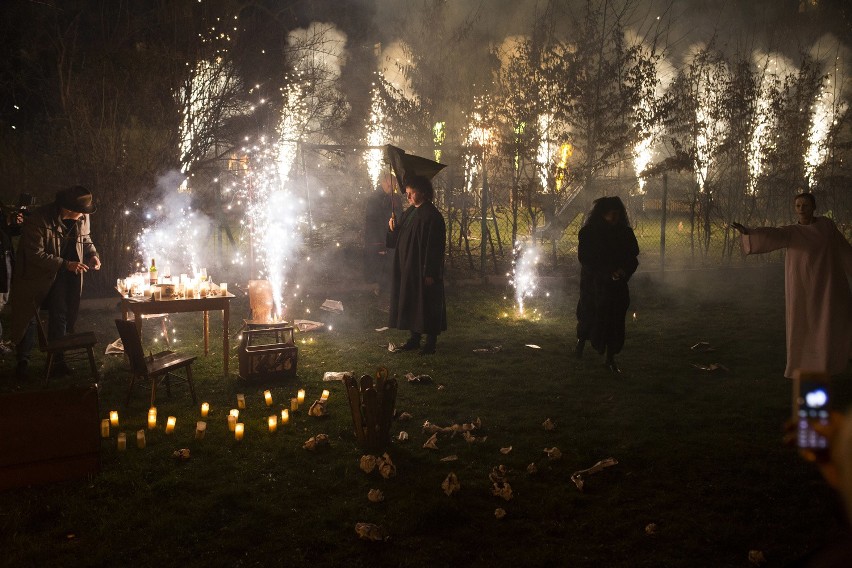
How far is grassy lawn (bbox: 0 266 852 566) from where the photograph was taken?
3814mm

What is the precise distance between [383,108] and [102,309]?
819cm

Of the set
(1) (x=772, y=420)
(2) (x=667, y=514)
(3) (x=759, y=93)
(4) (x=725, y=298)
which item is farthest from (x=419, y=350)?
(3) (x=759, y=93)

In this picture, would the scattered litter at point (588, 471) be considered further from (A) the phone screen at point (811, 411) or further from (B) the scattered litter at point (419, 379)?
(A) the phone screen at point (811, 411)

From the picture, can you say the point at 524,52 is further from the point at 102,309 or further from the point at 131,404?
the point at 131,404

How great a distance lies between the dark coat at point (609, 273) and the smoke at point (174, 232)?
7229 millimetres

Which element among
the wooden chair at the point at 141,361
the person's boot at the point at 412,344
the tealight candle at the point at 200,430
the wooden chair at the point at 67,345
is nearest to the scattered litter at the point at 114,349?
the wooden chair at the point at 67,345

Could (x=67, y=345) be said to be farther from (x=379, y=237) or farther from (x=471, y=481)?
(x=379, y=237)

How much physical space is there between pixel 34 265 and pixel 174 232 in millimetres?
5626

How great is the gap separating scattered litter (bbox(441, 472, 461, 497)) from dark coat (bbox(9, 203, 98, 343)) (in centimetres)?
540

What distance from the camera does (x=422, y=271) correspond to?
350 inches

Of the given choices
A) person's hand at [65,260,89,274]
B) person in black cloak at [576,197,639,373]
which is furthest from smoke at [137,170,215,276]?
person in black cloak at [576,197,639,373]

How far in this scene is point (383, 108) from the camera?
16.0 m

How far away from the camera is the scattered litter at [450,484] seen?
4.49 m

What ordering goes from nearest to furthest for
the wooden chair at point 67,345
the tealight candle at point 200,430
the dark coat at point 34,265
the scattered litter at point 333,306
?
the tealight candle at point 200,430
the wooden chair at point 67,345
the dark coat at point 34,265
the scattered litter at point 333,306
